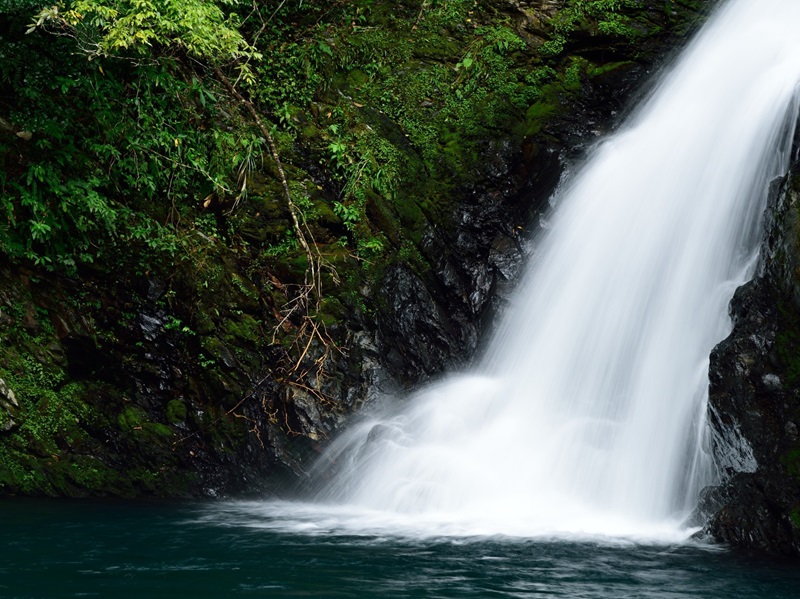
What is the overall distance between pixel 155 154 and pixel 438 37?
4.81 metres

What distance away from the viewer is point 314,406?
28.5 ft

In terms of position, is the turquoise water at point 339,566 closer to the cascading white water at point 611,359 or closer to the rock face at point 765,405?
the rock face at point 765,405

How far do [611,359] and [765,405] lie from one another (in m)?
2.49

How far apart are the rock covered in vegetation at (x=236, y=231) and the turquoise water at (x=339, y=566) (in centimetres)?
158

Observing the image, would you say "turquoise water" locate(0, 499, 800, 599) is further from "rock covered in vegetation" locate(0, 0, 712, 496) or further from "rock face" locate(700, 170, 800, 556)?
"rock covered in vegetation" locate(0, 0, 712, 496)

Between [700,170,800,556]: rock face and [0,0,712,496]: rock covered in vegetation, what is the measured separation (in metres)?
3.88

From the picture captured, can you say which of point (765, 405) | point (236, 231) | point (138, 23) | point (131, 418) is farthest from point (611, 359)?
point (138, 23)

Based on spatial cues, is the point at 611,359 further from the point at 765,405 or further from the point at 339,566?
the point at 339,566

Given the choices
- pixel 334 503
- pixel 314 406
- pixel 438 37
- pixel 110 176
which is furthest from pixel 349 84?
pixel 334 503

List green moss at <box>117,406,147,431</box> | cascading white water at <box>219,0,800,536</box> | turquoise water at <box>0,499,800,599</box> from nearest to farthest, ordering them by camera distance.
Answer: turquoise water at <box>0,499,800,599</box>
cascading white water at <box>219,0,800,536</box>
green moss at <box>117,406,147,431</box>

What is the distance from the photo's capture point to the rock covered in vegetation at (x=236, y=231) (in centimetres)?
830

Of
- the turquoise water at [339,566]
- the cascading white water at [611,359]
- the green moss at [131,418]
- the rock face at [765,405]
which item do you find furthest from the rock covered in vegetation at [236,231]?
the rock face at [765,405]

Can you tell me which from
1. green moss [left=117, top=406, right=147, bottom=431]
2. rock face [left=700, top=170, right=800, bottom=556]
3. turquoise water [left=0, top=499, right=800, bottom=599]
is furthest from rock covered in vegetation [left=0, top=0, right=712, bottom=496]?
rock face [left=700, top=170, right=800, bottom=556]

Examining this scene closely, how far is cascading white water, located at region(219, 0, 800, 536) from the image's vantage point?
7500mm
